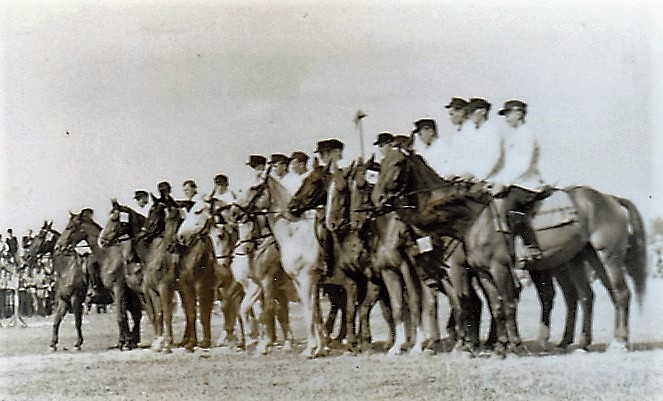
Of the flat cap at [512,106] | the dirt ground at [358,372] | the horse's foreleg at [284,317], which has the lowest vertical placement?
the dirt ground at [358,372]

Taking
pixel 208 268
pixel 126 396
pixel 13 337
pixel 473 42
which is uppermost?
pixel 473 42

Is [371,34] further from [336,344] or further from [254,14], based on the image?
[336,344]

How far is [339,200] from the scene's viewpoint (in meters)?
6.43

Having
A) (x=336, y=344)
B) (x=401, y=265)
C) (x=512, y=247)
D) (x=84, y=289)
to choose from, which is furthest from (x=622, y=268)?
(x=84, y=289)

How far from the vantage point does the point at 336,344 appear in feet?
21.3

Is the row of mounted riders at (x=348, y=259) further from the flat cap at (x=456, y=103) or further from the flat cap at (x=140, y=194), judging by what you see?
the flat cap at (x=456, y=103)

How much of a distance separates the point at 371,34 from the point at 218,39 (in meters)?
1.08

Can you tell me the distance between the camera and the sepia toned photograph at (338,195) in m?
6.11

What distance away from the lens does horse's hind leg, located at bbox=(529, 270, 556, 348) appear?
613cm

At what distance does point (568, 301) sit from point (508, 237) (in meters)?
0.59

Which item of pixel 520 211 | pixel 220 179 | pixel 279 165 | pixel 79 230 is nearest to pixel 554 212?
pixel 520 211

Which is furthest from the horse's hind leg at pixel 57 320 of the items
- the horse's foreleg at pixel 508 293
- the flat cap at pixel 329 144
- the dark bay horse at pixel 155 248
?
the horse's foreleg at pixel 508 293

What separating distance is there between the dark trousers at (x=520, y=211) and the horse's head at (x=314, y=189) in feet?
4.05

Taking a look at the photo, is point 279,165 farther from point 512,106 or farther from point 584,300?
point 584,300
